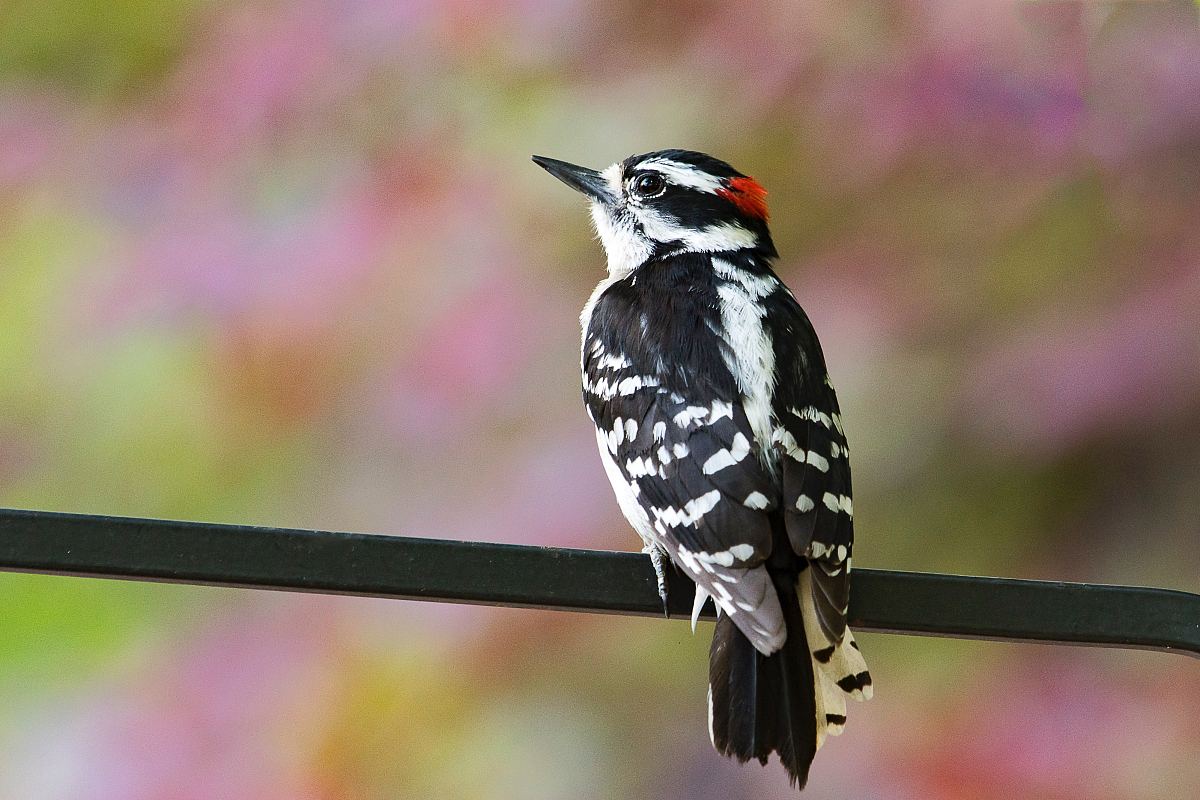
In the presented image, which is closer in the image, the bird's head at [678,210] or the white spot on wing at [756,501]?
the white spot on wing at [756,501]

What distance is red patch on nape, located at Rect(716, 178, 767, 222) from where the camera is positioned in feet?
6.70

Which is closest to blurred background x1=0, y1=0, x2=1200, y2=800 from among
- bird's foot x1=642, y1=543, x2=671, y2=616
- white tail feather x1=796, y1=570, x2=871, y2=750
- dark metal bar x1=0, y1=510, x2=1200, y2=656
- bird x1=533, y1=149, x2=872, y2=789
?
bird x1=533, y1=149, x2=872, y2=789

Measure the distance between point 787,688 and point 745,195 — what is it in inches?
36.5

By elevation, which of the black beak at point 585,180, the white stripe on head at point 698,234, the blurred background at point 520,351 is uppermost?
the black beak at point 585,180

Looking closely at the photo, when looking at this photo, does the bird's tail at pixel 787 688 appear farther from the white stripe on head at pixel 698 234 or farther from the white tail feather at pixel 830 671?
the white stripe on head at pixel 698 234

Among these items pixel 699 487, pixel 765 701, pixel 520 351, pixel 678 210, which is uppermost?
pixel 678 210

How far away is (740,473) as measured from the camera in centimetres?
145

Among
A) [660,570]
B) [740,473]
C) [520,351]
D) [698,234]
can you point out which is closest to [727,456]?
[740,473]

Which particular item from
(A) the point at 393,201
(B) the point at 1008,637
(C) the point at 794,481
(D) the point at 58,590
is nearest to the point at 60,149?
(A) the point at 393,201

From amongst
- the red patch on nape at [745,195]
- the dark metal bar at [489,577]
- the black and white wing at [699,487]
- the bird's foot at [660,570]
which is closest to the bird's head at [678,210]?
the red patch on nape at [745,195]

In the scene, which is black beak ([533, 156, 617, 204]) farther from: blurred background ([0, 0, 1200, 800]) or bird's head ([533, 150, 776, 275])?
blurred background ([0, 0, 1200, 800])

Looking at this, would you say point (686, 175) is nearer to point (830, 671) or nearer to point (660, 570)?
point (660, 570)

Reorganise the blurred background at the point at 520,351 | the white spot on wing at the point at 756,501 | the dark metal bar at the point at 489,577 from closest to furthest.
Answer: the dark metal bar at the point at 489,577 < the white spot on wing at the point at 756,501 < the blurred background at the point at 520,351

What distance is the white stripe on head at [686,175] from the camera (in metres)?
2.05
